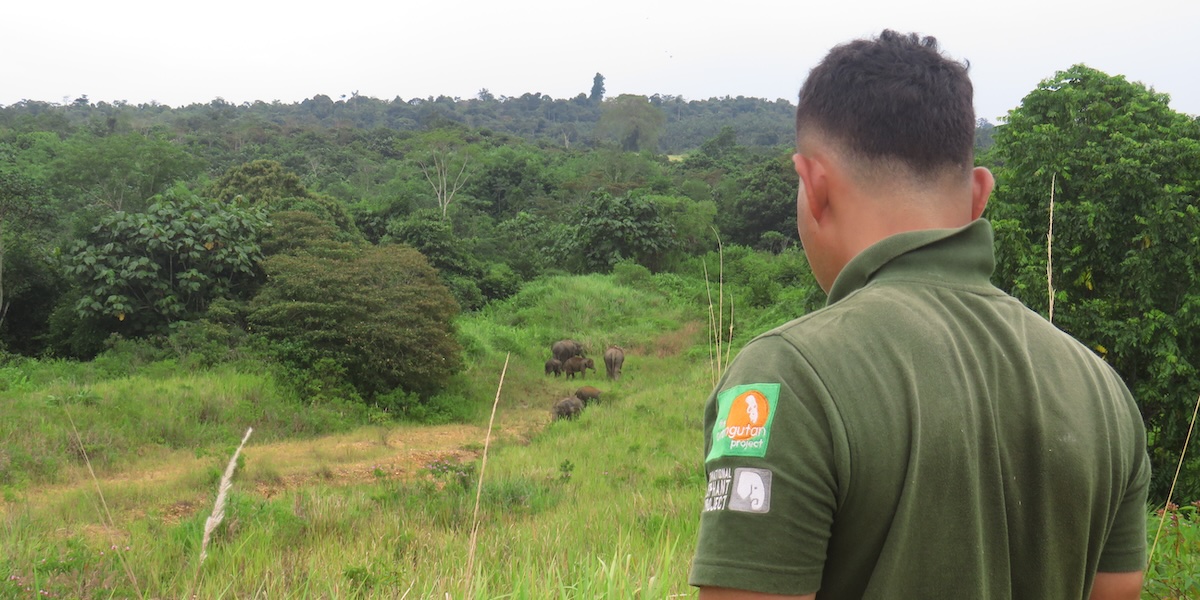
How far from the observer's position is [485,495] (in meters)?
6.36

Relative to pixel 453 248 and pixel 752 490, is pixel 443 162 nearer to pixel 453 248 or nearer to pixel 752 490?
pixel 453 248

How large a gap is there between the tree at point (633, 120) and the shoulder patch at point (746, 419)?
2566 inches

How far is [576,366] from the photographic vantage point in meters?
17.0

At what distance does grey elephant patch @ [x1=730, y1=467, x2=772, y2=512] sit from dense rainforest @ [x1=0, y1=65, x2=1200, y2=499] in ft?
5.07

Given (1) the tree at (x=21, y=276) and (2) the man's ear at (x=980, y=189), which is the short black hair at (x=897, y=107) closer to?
(2) the man's ear at (x=980, y=189)

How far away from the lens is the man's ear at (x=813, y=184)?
1.27m

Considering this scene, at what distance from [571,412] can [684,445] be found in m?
3.77

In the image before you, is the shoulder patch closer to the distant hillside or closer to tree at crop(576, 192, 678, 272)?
tree at crop(576, 192, 678, 272)

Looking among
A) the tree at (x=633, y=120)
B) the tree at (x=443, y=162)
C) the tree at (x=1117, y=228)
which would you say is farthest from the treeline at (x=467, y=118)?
the tree at (x=1117, y=228)

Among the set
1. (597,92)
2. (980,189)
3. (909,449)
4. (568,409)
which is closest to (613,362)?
(568,409)

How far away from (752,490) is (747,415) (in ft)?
0.28

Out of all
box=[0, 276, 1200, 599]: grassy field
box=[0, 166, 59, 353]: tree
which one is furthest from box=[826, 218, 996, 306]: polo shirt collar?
box=[0, 166, 59, 353]: tree

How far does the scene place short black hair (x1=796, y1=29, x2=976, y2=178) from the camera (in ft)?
4.06

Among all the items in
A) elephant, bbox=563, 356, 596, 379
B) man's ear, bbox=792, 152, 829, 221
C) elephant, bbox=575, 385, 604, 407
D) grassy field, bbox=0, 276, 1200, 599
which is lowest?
elephant, bbox=563, 356, 596, 379
